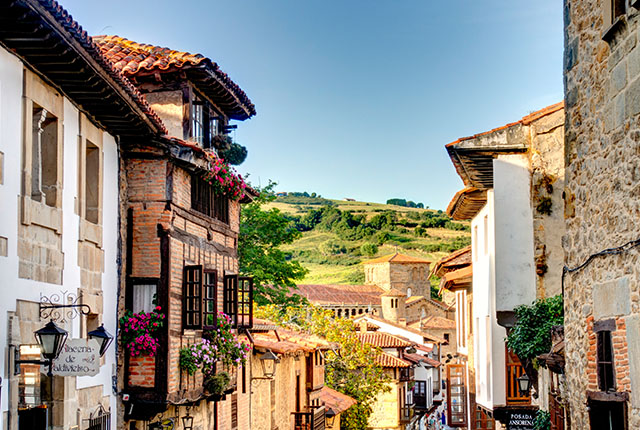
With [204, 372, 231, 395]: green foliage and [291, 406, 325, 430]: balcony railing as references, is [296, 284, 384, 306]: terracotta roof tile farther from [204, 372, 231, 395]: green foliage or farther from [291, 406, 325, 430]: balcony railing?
[204, 372, 231, 395]: green foliage

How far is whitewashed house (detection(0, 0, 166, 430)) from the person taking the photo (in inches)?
379

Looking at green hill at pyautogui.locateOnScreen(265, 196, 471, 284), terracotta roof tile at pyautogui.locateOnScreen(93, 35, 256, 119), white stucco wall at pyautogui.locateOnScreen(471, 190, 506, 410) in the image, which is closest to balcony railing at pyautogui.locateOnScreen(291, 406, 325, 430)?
white stucco wall at pyautogui.locateOnScreen(471, 190, 506, 410)

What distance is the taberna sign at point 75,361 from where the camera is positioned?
33.9ft

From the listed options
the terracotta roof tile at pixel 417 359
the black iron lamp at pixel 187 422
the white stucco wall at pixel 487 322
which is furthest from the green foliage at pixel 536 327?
the terracotta roof tile at pixel 417 359

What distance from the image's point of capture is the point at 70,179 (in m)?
11.8

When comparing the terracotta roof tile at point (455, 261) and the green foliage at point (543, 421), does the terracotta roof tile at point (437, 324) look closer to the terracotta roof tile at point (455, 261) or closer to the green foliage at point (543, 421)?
the terracotta roof tile at point (455, 261)

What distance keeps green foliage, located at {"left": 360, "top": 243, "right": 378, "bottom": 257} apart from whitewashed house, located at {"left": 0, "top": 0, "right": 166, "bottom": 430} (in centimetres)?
14574

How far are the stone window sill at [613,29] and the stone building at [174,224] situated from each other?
25.1 feet

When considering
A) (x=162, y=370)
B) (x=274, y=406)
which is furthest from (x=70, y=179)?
(x=274, y=406)

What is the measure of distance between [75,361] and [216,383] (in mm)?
6744

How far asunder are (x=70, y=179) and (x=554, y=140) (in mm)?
9372

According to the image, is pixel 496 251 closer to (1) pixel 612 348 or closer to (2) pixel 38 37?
(1) pixel 612 348

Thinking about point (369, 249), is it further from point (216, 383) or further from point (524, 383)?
point (216, 383)

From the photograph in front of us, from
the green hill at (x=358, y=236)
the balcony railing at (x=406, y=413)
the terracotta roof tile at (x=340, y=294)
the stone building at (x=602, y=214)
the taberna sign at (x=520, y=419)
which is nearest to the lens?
the stone building at (x=602, y=214)
